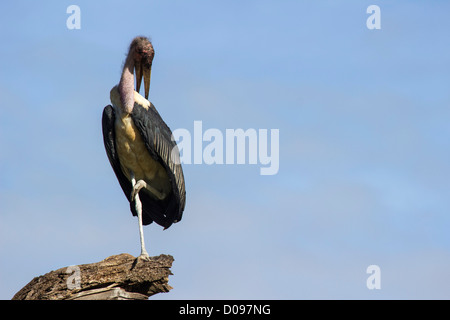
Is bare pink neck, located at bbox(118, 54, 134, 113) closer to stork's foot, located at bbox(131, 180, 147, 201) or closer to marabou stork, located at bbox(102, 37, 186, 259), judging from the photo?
marabou stork, located at bbox(102, 37, 186, 259)

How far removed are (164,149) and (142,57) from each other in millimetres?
1514

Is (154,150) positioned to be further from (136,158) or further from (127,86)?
(127,86)

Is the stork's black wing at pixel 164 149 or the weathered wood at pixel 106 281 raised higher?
the stork's black wing at pixel 164 149

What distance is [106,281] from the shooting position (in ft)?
55.4

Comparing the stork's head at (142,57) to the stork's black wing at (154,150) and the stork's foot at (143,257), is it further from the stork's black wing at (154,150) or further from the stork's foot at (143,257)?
the stork's foot at (143,257)

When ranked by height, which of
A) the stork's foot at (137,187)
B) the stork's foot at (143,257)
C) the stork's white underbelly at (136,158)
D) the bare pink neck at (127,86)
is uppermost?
the bare pink neck at (127,86)

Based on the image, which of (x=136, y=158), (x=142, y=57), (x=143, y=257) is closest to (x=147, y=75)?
(x=142, y=57)

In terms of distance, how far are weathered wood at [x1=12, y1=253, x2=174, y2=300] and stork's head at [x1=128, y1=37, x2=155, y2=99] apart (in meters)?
2.97

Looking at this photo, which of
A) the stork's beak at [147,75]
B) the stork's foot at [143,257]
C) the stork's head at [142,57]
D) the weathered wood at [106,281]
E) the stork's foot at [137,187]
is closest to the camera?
the weathered wood at [106,281]

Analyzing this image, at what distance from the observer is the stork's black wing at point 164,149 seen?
18.0 m

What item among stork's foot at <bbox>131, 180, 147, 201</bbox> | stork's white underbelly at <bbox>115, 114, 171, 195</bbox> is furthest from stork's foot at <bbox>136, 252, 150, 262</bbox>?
stork's white underbelly at <bbox>115, 114, 171, 195</bbox>

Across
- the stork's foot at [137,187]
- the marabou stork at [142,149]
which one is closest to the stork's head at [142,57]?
the marabou stork at [142,149]
